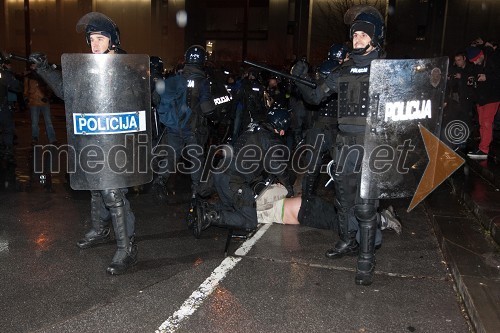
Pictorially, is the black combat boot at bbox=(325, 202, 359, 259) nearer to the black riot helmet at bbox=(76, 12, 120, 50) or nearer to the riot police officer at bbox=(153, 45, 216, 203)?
the riot police officer at bbox=(153, 45, 216, 203)

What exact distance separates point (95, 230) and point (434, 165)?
3216 millimetres

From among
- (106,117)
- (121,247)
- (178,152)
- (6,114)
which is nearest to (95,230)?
(121,247)

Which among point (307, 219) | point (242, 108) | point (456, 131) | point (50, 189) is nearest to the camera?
point (307, 219)

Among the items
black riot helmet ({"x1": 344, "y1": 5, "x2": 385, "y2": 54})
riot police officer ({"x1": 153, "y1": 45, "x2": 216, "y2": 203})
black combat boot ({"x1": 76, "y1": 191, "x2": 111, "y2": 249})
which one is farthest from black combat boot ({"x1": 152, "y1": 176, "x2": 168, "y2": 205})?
black riot helmet ({"x1": 344, "y1": 5, "x2": 385, "y2": 54})

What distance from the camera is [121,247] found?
4320mm

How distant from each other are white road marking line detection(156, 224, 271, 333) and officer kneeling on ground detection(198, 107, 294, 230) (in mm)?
312

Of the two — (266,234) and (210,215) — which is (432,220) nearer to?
(266,234)

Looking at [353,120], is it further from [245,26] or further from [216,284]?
[245,26]

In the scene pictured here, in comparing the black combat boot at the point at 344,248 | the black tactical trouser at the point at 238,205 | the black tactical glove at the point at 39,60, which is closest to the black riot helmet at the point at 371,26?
the black combat boot at the point at 344,248

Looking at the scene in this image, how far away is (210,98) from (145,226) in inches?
74.8

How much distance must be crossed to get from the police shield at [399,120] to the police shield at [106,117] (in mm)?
1820

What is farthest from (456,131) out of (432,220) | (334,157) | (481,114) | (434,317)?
(434,317)

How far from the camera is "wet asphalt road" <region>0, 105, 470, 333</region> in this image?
11.3 feet

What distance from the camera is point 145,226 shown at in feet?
18.5
